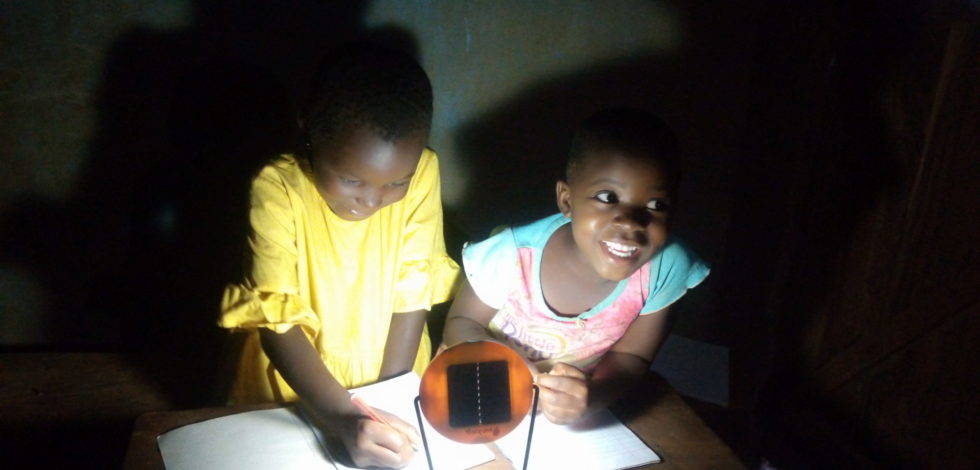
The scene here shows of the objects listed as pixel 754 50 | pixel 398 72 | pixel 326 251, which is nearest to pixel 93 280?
pixel 326 251

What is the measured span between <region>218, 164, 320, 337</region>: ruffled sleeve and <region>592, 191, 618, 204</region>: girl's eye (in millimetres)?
467

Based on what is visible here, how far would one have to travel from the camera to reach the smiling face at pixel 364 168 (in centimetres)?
90

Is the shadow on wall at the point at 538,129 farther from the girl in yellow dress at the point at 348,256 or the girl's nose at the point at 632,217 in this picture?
the girl's nose at the point at 632,217

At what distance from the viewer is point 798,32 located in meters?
1.46

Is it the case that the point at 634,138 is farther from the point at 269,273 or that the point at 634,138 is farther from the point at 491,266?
the point at 269,273

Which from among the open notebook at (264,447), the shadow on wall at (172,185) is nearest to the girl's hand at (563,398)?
the open notebook at (264,447)

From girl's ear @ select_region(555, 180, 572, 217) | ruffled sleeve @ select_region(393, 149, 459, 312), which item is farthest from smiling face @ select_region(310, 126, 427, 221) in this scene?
girl's ear @ select_region(555, 180, 572, 217)

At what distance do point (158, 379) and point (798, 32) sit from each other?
5.08ft

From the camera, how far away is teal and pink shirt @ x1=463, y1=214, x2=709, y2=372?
114 cm

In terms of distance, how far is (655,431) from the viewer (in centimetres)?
100

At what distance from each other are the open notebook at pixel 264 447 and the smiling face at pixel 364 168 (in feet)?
1.03

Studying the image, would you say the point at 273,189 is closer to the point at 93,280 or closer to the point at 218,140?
the point at 218,140

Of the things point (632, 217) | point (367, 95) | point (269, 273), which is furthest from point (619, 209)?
point (269, 273)

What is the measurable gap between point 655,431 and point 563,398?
0.16 metres
